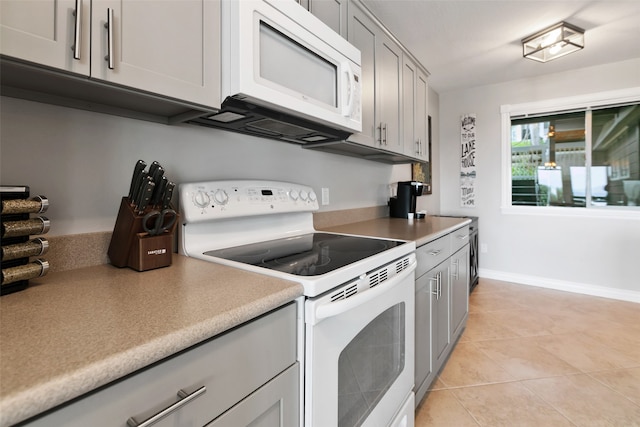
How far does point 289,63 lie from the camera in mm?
1121

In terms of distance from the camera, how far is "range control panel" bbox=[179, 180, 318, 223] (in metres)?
1.12

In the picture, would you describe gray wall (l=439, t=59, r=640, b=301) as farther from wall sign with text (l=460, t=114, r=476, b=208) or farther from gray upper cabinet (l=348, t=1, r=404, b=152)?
gray upper cabinet (l=348, t=1, r=404, b=152)

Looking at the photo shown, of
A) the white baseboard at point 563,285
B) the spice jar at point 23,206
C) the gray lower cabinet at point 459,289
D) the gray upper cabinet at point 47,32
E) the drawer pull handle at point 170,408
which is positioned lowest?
the white baseboard at point 563,285

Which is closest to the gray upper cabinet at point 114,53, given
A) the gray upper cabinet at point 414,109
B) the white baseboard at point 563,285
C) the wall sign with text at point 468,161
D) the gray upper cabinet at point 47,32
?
the gray upper cabinet at point 47,32

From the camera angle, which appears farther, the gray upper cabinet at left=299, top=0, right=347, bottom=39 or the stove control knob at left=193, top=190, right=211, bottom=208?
the gray upper cabinet at left=299, top=0, right=347, bottom=39

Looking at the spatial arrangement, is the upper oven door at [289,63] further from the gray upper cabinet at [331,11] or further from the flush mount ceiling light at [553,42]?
the flush mount ceiling light at [553,42]

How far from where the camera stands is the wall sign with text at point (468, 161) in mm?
3963

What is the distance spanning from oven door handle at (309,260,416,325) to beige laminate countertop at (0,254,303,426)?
0.09 metres

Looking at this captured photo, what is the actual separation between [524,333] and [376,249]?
2090 mm

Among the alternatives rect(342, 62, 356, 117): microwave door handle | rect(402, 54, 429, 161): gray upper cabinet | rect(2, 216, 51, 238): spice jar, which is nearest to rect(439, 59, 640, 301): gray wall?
rect(402, 54, 429, 161): gray upper cabinet

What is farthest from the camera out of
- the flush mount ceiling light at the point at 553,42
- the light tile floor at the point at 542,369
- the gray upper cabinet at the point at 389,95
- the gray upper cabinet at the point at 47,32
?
the flush mount ceiling light at the point at 553,42

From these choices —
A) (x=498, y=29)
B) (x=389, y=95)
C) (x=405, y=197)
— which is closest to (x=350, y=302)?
(x=389, y=95)

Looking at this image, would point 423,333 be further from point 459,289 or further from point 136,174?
point 136,174

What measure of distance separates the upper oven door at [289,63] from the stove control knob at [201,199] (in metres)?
0.38
